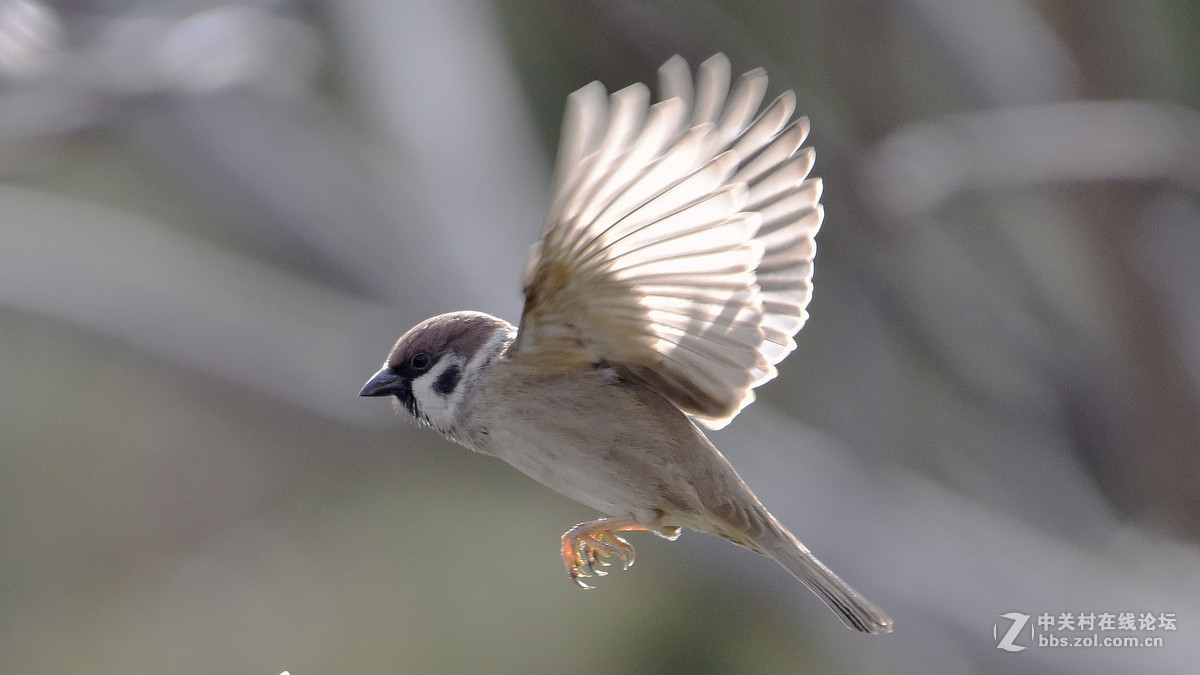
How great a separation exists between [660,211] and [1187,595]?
2.62 m

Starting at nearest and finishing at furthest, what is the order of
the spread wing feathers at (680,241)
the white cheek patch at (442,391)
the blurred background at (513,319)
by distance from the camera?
the spread wing feathers at (680,241), the white cheek patch at (442,391), the blurred background at (513,319)

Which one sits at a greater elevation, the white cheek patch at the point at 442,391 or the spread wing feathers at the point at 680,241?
the spread wing feathers at the point at 680,241

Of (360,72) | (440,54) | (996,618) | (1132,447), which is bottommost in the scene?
(996,618)

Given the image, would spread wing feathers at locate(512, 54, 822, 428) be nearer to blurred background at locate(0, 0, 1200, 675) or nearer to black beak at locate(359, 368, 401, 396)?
black beak at locate(359, 368, 401, 396)

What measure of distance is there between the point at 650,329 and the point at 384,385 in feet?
1.56

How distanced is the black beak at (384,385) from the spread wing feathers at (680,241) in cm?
28

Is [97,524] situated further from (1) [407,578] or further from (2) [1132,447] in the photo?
(2) [1132,447]

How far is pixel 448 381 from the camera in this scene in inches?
79.9

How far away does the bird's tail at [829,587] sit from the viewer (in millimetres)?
2037

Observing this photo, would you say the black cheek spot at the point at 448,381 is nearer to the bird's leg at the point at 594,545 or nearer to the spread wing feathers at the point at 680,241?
the spread wing feathers at the point at 680,241

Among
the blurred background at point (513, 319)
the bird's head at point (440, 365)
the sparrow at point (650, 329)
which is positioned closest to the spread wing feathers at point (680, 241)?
the sparrow at point (650, 329)

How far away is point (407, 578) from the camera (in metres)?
5.21

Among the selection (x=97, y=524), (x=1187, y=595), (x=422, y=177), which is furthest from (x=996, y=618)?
(x=97, y=524)

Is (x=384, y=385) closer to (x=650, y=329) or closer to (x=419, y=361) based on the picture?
(x=419, y=361)
